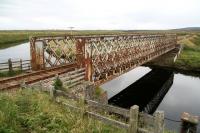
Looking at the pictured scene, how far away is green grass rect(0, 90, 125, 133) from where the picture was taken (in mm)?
8102

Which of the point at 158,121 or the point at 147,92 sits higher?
the point at 158,121

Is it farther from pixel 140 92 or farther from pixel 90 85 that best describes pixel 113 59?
pixel 140 92

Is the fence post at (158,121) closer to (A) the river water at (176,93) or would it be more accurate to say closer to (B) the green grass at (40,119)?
(B) the green grass at (40,119)

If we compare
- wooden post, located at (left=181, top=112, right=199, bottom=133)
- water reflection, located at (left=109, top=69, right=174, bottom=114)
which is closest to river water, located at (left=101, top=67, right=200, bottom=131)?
water reflection, located at (left=109, top=69, right=174, bottom=114)

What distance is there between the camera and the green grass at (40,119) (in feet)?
26.6

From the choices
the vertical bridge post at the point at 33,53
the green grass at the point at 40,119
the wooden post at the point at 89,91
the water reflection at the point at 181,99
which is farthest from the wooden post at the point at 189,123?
the vertical bridge post at the point at 33,53

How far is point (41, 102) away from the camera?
9742 mm

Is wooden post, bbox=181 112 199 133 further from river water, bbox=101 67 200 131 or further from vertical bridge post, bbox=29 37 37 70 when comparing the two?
vertical bridge post, bbox=29 37 37 70

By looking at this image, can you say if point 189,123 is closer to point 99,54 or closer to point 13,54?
point 99,54

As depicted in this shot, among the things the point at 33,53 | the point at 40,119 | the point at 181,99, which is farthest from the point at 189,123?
the point at 181,99

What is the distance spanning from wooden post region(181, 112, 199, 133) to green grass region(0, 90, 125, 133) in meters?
2.09

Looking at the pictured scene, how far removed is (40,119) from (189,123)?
15.9 feet

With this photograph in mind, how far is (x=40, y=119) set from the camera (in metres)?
8.64

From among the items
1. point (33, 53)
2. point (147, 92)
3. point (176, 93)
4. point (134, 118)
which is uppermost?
point (33, 53)
